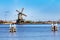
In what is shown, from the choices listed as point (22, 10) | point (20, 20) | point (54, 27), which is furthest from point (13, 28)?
point (22, 10)

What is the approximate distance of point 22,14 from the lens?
184750 mm

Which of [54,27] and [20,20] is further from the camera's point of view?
[20,20]

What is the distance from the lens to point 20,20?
182000 mm

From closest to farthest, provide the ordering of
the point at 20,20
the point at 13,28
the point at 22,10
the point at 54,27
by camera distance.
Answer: the point at 13,28 < the point at 54,27 < the point at 20,20 < the point at 22,10

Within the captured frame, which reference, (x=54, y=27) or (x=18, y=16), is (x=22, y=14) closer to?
(x=18, y=16)

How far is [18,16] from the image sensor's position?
599 feet

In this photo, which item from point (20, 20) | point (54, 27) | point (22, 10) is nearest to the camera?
point (54, 27)

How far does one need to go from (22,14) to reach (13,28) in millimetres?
105554

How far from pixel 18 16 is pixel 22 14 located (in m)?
3.69

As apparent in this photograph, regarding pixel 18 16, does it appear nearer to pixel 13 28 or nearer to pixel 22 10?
pixel 22 10

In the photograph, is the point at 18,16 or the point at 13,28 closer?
the point at 13,28

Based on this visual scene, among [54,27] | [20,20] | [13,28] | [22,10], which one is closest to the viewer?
[13,28]

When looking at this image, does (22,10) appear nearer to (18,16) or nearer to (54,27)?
(18,16)

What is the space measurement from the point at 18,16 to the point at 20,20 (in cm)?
301
